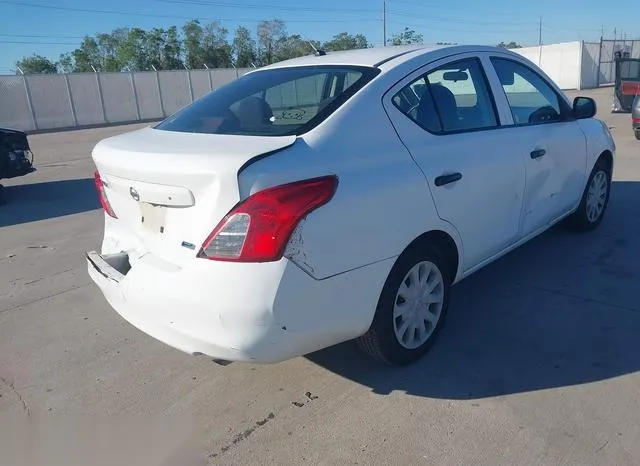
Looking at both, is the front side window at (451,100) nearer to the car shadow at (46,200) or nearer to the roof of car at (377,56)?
the roof of car at (377,56)

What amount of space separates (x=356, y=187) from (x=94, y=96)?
28212 mm

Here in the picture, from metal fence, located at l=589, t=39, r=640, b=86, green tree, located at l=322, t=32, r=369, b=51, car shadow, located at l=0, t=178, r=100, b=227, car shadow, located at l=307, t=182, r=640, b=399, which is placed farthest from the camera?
green tree, located at l=322, t=32, r=369, b=51

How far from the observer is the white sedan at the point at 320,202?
2277 mm

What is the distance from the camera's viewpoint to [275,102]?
10.2 feet

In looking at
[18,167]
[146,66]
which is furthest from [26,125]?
[146,66]

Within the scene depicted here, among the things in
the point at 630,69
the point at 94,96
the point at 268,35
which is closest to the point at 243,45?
the point at 268,35

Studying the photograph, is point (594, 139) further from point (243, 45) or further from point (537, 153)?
point (243, 45)

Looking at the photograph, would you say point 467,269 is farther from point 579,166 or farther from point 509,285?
Result: point 579,166

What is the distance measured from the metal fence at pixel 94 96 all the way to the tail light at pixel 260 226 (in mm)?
26404

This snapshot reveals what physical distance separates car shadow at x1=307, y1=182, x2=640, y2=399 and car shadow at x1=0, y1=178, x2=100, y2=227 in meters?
5.77

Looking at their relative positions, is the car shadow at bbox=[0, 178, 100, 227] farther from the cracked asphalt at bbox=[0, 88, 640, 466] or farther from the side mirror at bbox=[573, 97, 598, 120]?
the side mirror at bbox=[573, 97, 598, 120]

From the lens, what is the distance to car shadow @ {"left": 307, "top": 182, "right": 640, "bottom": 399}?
9.58 feet

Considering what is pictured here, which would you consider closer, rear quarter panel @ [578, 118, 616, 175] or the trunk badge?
the trunk badge

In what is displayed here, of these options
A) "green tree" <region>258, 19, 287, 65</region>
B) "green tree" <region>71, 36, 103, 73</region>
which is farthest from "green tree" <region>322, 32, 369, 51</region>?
"green tree" <region>71, 36, 103, 73</region>
